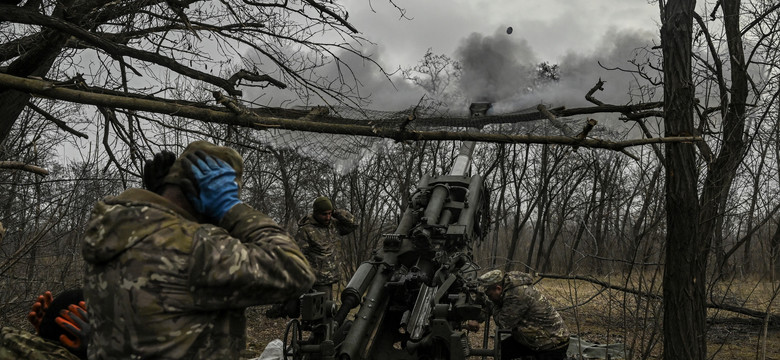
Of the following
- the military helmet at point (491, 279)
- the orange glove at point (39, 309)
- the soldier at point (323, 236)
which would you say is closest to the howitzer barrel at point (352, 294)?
the military helmet at point (491, 279)

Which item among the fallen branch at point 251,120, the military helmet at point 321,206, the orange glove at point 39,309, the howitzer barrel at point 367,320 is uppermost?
the fallen branch at point 251,120

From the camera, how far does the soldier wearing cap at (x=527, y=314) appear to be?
703cm

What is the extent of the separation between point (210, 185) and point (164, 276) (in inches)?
14.0

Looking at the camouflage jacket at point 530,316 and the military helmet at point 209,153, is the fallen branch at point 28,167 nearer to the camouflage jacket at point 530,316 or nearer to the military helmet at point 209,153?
the military helmet at point 209,153

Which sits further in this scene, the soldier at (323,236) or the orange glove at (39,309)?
the soldier at (323,236)

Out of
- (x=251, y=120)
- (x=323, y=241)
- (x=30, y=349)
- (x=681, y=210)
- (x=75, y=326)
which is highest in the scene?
(x=251, y=120)

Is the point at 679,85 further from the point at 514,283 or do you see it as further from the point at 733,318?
the point at 733,318

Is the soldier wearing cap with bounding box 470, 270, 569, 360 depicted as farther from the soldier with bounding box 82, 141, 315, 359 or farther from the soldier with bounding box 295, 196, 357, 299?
the soldier with bounding box 82, 141, 315, 359

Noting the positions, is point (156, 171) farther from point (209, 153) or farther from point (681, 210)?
point (681, 210)

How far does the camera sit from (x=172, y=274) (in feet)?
6.82

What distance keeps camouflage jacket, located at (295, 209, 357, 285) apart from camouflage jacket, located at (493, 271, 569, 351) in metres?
2.66

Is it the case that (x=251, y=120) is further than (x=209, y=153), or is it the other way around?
(x=251, y=120)

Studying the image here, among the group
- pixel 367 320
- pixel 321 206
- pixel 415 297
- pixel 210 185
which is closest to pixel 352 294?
pixel 367 320

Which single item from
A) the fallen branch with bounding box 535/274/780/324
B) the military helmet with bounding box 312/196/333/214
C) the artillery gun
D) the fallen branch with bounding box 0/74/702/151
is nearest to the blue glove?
the fallen branch with bounding box 0/74/702/151
